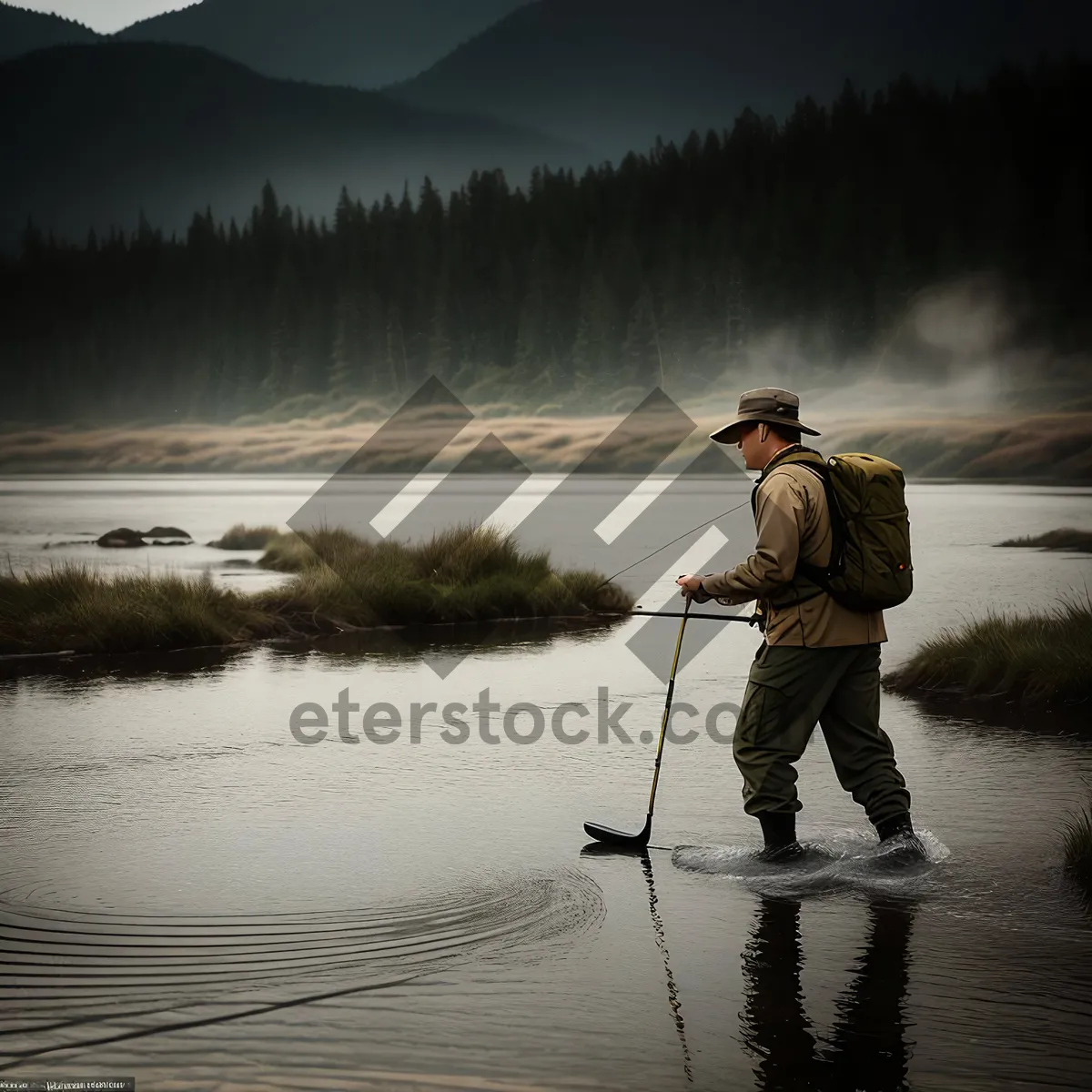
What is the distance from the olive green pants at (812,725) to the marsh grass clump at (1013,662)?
4.80 metres

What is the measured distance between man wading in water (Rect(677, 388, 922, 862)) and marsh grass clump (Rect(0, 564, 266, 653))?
29.3 feet

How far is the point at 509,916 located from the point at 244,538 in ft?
85.0

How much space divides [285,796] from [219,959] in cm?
253

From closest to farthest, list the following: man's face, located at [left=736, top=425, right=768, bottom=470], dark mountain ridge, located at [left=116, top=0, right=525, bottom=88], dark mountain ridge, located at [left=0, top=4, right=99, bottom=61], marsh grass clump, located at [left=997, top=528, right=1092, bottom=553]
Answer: man's face, located at [left=736, top=425, right=768, bottom=470] → marsh grass clump, located at [left=997, top=528, right=1092, bottom=553] → dark mountain ridge, located at [left=0, top=4, right=99, bottom=61] → dark mountain ridge, located at [left=116, top=0, right=525, bottom=88]

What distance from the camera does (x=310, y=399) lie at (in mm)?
48438

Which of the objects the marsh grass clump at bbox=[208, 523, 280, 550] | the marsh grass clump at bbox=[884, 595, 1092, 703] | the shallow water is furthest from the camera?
the marsh grass clump at bbox=[208, 523, 280, 550]

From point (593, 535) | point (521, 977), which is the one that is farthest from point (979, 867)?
point (593, 535)

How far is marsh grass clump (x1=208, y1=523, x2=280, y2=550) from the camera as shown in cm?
2905

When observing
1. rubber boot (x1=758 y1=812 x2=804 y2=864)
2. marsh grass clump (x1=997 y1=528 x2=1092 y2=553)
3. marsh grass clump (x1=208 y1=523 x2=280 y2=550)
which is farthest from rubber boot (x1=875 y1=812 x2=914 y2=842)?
marsh grass clump (x1=997 y1=528 x2=1092 y2=553)

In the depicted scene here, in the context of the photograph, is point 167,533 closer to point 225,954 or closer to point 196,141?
point 196,141

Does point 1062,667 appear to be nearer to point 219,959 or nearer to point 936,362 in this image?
point 219,959

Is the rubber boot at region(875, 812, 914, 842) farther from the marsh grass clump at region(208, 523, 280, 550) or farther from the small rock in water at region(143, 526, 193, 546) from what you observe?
the small rock in water at region(143, 526, 193, 546)

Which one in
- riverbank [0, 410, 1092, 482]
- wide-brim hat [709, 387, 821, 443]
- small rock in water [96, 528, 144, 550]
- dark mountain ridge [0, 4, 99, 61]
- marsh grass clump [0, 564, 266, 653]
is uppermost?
dark mountain ridge [0, 4, 99, 61]

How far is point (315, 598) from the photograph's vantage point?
15.0 meters
